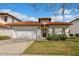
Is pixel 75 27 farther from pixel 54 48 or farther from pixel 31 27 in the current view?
pixel 31 27

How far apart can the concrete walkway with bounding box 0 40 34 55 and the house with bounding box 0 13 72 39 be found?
16cm

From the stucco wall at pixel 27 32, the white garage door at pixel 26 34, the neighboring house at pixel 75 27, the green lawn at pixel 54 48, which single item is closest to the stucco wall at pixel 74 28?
the neighboring house at pixel 75 27

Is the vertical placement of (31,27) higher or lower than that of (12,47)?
higher

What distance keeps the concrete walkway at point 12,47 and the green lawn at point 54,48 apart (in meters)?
0.11

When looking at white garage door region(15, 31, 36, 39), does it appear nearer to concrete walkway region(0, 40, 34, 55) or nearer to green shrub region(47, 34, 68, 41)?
concrete walkway region(0, 40, 34, 55)

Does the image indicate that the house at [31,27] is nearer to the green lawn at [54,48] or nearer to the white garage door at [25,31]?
the white garage door at [25,31]

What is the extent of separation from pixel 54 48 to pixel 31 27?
2.31 feet

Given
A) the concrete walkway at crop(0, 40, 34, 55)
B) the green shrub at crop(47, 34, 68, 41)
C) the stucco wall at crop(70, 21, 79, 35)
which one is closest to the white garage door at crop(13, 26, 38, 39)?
the concrete walkway at crop(0, 40, 34, 55)

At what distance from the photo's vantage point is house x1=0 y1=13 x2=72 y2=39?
911 cm

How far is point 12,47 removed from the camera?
9.08 m

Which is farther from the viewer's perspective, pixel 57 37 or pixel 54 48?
pixel 57 37

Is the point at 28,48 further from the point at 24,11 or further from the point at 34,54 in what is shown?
the point at 24,11

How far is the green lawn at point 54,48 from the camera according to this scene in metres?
8.98

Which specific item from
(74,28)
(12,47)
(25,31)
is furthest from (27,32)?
(74,28)
